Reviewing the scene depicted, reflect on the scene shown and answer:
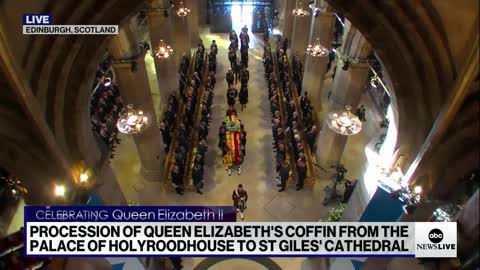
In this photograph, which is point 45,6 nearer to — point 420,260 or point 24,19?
point 24,19

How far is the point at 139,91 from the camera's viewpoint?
36.5 ft

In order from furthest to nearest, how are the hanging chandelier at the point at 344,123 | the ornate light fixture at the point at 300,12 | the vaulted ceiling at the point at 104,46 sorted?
the ornate light fixture at the point at 300,12 → the hanging chandelier at the point at 344,123 → the vaulted ceiling at the point at 104,46

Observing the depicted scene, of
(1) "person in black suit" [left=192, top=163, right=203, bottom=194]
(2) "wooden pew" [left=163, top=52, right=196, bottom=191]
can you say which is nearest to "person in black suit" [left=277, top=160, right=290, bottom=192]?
(1) "person in black suit" [left=192, top=163, right=203, bottom=194]

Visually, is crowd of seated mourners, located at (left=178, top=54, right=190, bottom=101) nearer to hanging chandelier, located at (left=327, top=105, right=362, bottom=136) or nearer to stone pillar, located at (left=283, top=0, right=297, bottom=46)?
stone pillar, located at (left=283, top=0, right=297, bottom=46)

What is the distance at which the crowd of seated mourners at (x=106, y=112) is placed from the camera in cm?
1319

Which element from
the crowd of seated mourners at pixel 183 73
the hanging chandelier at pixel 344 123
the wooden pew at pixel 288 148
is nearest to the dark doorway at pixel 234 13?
the crowd of seated mourners at pixel 183 73

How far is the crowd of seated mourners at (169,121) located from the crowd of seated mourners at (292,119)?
4.23 meters

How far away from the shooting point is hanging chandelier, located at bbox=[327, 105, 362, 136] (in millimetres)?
8547

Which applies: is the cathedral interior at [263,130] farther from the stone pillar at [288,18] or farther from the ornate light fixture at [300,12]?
the stone pillar at [288,18]

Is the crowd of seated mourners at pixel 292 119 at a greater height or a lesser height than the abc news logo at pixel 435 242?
greater

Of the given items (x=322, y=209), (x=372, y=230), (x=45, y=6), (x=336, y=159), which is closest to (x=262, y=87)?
(x=336, y=159)

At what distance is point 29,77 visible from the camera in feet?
20.4

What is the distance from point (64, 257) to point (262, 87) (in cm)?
1240

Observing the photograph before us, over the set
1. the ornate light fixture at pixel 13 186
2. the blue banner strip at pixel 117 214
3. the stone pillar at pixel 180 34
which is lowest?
the blue banner strip at pixel 117 214
